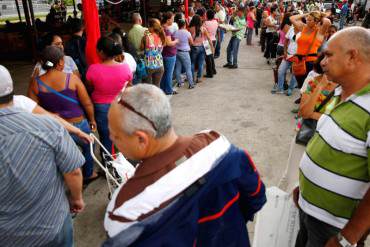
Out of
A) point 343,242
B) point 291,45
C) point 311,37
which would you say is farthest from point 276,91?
point 343,242

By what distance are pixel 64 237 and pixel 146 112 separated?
127 centimetres

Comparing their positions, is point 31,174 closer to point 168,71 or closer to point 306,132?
point 306,132

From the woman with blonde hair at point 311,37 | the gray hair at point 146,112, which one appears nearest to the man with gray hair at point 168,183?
the gray hair at point 146,112

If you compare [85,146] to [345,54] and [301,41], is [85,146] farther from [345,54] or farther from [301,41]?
[301,41]

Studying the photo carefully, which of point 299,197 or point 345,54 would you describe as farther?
point 299,197

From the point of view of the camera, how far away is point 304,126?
2.82 m

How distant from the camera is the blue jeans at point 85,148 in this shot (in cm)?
322

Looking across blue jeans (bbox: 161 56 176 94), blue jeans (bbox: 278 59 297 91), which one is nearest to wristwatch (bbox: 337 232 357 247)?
blue jeans (bbox: 278 59 297 91)

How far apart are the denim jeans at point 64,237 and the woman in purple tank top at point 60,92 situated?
4.68ft

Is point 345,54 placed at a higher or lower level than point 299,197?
higher

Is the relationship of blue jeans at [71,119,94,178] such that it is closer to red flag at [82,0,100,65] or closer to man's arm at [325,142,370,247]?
red flag at [82,0,100,65]

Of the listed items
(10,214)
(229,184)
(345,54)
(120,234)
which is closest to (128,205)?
(120,234)

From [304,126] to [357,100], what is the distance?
137cm

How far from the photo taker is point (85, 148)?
3441 millimetres
